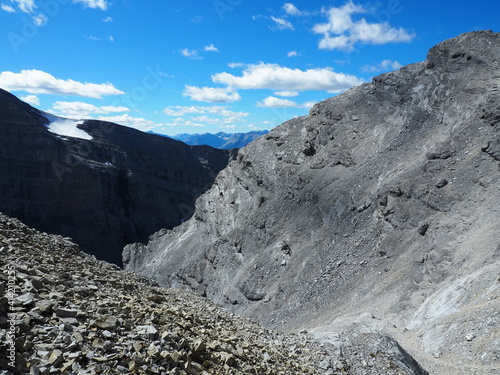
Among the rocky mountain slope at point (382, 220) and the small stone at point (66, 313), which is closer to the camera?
the small stone at point (66, 313)

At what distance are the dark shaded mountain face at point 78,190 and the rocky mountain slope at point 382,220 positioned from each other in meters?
41.1

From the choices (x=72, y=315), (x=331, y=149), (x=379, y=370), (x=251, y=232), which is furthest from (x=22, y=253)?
(x=331, y=149)

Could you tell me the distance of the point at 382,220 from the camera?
1208 inches

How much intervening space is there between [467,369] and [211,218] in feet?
136

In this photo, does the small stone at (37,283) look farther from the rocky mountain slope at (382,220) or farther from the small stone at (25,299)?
the rocky mountain slope at (382,220)

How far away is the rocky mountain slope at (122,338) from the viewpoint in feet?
21.0

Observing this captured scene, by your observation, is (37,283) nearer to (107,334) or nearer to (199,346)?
(107,334)

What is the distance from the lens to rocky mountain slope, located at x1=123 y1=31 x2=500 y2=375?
18.6 metres

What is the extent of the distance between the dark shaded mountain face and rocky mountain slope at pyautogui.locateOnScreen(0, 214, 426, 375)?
79.0m

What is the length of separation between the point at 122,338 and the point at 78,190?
8948 centimetres

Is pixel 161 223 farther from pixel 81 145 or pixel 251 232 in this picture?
pixel 251 232

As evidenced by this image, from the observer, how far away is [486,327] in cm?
1424

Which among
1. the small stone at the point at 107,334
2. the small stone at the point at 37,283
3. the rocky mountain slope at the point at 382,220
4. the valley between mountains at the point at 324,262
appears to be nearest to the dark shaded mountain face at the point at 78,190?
the valley between mountains at the point at 324,262

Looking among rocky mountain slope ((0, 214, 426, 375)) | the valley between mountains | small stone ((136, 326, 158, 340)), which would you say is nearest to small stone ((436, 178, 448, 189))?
the valley between mountains
